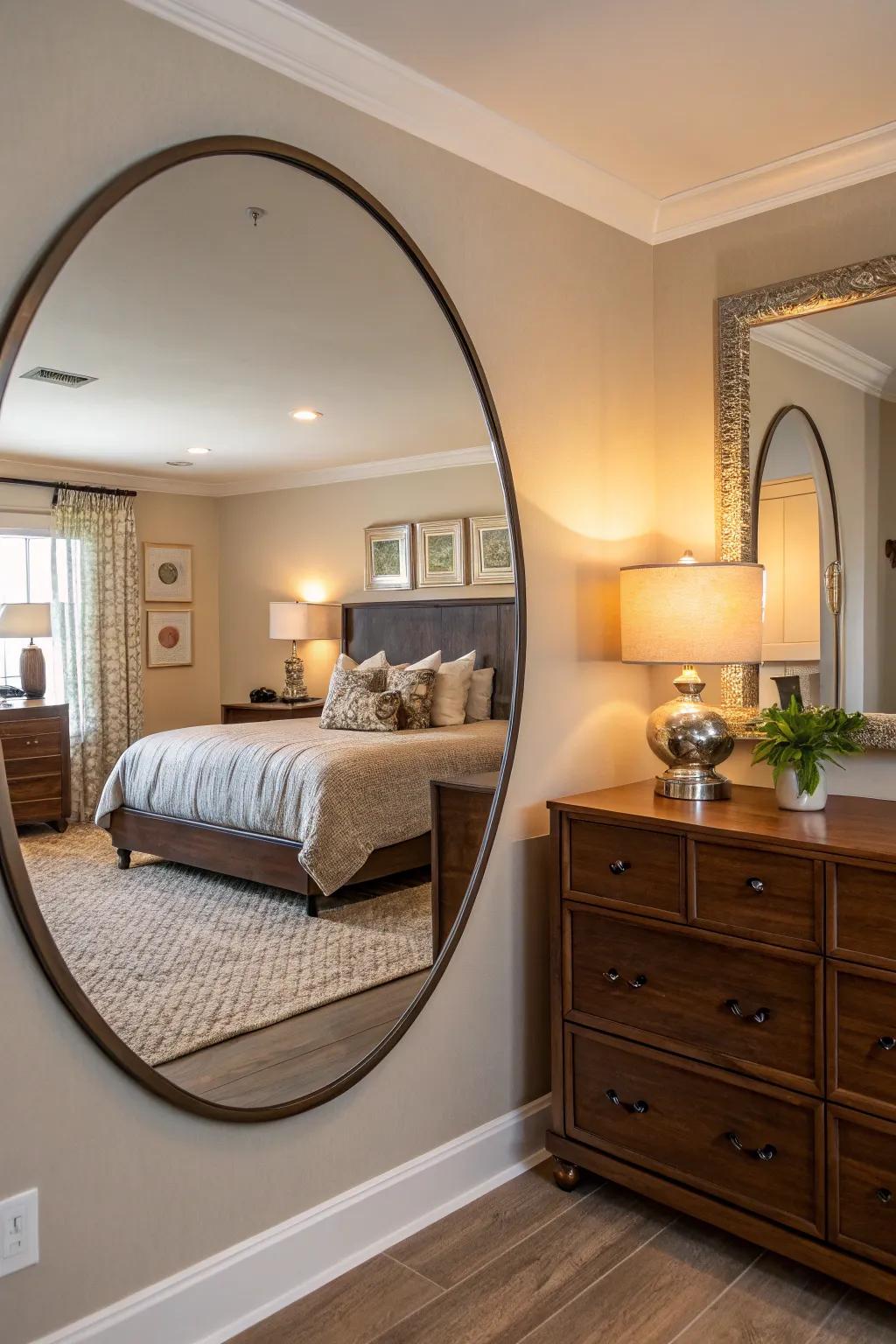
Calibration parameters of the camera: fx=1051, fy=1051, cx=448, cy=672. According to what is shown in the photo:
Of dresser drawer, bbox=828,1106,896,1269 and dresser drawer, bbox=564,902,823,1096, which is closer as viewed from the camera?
dresser drawer, bbox=828,1106,896,1269

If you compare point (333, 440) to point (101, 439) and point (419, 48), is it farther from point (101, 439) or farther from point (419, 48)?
point (419, 48)

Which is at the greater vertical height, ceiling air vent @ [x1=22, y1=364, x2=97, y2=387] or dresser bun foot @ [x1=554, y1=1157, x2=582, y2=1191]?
ceiling air vent @ [x1=22, y1=364, x2=97, y2=387]

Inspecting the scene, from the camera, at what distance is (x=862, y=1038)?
2062mm

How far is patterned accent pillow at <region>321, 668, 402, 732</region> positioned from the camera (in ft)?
7.02

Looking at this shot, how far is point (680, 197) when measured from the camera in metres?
2.88

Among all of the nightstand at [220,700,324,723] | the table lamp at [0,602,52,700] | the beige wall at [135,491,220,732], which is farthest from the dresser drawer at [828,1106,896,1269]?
the table lamp at [0,602,52,700]

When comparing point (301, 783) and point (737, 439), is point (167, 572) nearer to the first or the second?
point (301, 783)

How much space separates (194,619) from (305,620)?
0.26m

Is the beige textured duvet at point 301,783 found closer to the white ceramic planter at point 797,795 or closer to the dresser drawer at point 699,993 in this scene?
the dresser drawer at point 699,993

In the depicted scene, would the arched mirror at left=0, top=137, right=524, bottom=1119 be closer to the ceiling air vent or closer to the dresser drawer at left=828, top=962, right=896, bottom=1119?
the ceiling air vent

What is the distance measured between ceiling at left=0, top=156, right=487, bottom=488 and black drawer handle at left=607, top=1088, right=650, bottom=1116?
1.54 meters

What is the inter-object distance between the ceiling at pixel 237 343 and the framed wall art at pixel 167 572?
126 mm

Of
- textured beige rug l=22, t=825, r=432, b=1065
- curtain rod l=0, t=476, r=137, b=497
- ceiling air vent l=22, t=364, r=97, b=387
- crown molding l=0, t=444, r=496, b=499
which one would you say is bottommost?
textured beige rug l=22, t=825, r=432, b=1065

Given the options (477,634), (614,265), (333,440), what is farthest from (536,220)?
(477,634)
